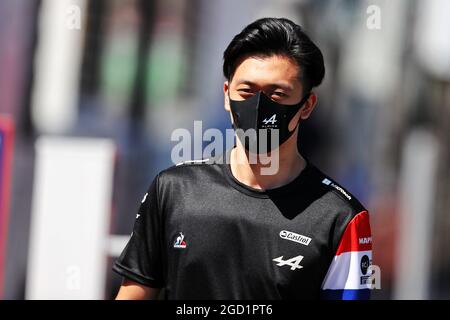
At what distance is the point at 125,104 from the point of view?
4.96 metres

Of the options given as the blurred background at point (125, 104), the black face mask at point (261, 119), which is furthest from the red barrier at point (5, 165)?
the black face mask at point (261, 119)

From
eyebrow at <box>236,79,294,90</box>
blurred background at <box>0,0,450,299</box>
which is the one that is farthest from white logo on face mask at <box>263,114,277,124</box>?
blurred background at <box>0,0,450,299</box>

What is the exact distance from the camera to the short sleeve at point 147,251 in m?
2.55

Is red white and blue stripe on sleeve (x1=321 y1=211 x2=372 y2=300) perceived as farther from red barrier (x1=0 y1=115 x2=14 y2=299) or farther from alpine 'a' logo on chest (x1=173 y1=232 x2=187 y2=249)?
red barrier (x1=0 y1=115 x2=14 y2=299)

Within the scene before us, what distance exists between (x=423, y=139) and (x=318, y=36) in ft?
3.24

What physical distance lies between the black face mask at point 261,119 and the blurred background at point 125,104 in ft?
7.50

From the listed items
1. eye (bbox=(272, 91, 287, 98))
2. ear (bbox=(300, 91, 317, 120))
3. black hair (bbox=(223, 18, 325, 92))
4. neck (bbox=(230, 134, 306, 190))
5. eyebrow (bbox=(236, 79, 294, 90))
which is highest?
black hair (bbox=(223, 18, 325, 92))

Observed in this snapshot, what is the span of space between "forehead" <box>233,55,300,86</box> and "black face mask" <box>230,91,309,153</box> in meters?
0.06

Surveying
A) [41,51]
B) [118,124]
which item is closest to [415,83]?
[118,124]

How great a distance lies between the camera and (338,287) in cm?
245

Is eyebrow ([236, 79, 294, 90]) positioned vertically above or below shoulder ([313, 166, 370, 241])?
above

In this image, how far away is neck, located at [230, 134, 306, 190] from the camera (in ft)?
8.40

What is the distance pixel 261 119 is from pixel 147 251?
58 centimetres

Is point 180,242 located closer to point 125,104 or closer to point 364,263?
point 364,263
